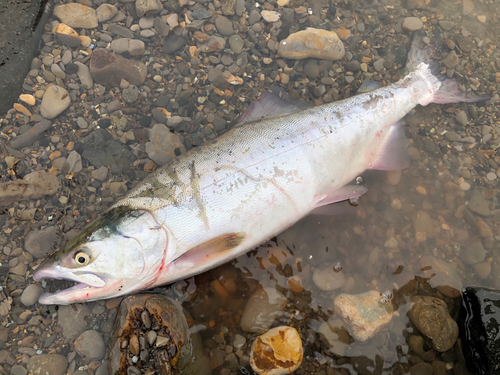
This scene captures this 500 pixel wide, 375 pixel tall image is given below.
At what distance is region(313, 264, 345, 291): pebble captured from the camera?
129 inches

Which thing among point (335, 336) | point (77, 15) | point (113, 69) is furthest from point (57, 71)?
point (335, 336)

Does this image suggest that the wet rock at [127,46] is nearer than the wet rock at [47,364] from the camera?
No

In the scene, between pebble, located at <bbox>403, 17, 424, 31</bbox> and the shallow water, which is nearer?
the shallow water

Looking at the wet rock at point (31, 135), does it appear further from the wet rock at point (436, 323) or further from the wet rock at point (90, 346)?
the wet rock at point (436, 323)

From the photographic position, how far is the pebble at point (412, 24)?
4.12 metres

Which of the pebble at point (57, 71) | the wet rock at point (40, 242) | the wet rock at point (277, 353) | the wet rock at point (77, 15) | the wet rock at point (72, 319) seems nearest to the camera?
the wet rock at point (277, 353)

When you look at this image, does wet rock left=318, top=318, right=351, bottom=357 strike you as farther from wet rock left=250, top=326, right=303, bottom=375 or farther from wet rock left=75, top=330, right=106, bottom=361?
wet rock left=75, top=330, right=106, bottom=361

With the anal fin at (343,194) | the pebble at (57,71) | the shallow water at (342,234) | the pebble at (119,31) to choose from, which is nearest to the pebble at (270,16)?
the shallow water at (342,234)

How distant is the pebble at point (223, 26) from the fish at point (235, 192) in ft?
3.72

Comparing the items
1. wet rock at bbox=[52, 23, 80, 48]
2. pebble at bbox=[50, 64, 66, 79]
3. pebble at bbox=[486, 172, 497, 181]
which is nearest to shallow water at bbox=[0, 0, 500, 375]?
pebble at bbox=[486, 172, 497, 181]

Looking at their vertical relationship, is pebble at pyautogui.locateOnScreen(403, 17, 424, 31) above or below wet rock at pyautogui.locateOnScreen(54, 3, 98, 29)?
above

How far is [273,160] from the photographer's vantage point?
3.02 m

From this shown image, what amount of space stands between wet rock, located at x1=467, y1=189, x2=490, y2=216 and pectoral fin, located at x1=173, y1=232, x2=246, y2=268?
2.79 meters

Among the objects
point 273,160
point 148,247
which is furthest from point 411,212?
point 148,247
